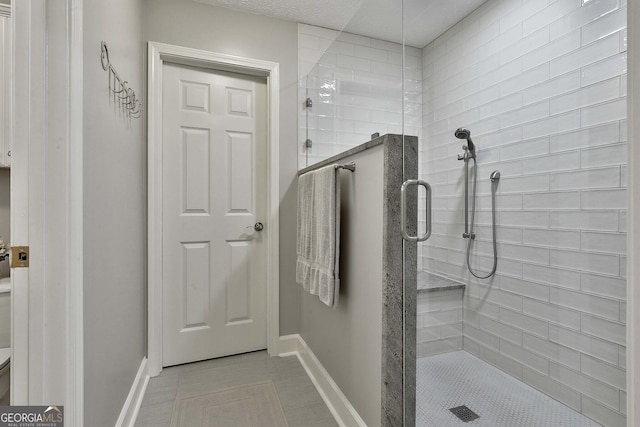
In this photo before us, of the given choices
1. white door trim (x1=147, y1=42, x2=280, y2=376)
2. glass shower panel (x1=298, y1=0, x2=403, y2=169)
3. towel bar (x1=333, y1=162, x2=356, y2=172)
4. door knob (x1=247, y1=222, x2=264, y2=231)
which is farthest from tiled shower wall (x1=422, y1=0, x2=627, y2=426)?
white door trim (x1=147, y1=42, x2=280, y2=376)

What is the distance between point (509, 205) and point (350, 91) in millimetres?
944

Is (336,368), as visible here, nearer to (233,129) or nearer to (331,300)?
(331,300)

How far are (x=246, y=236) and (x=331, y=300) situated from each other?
0.99 meters

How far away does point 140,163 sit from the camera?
Result: 186cm

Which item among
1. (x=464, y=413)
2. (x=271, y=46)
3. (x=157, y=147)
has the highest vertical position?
(x=271, y=46)

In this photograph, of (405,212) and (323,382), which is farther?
(323,382)

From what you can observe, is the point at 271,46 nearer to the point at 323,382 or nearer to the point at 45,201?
the point at 45,201

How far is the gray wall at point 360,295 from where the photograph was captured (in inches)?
48.2

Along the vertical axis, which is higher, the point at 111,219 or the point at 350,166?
the point at 350,166

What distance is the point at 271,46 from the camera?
7.25 feet

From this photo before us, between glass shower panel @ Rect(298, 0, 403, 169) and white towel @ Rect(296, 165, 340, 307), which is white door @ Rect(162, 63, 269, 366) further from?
white towel @ Rect(296, 165, 340, 307)

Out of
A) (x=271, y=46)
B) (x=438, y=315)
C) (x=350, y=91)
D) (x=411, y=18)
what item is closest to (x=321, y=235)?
(x=438, y=315)

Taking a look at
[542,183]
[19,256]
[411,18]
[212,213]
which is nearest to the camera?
[19,256]

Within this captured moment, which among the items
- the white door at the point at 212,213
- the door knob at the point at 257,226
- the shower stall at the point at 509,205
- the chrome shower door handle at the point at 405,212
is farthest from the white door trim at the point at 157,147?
the chrome shower door handle at the point at 405,212
